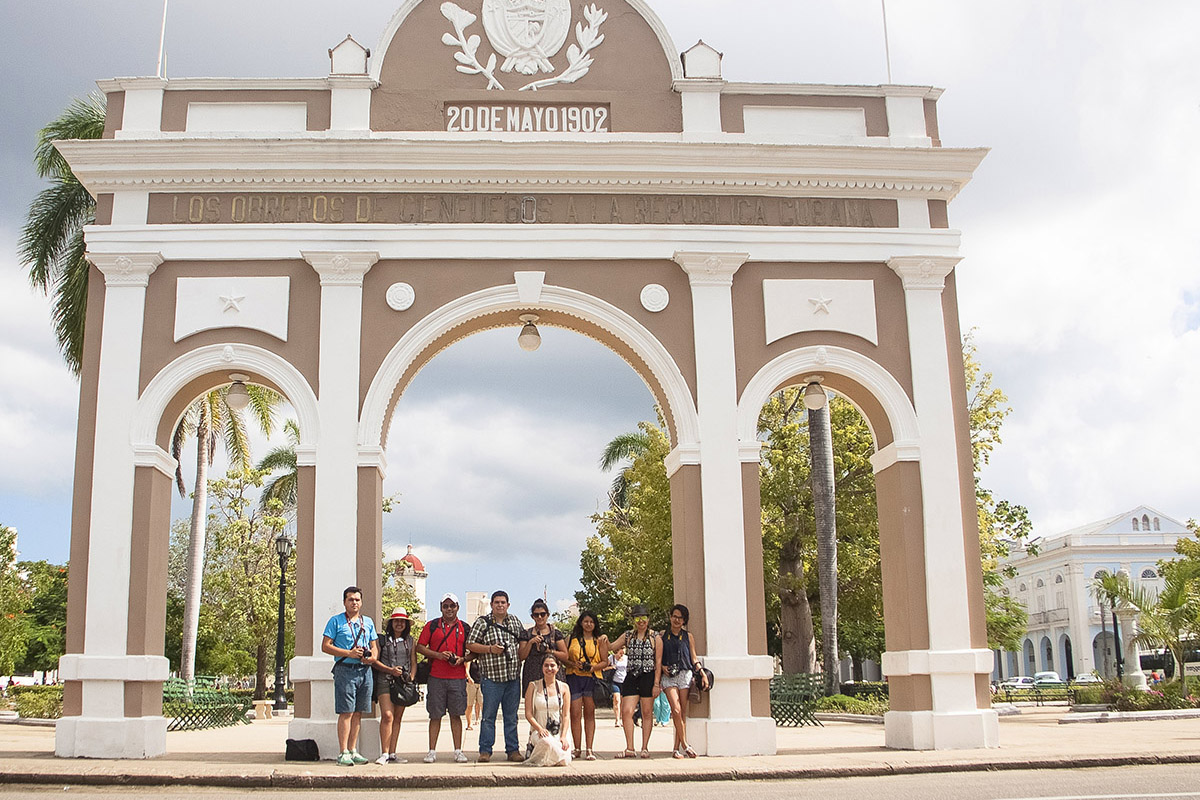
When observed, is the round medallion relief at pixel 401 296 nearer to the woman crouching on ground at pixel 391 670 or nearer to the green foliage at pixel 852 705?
the woman crouching on ground at pixel 391 670

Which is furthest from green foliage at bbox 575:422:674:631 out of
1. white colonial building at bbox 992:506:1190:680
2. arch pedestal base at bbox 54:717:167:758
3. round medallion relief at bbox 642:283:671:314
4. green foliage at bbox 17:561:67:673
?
white colonial building at bbox 992:506:1190:680

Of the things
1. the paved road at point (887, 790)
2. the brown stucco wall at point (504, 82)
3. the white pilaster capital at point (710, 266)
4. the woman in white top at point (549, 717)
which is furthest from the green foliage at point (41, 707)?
the white pilaster capital at point (710, 266)

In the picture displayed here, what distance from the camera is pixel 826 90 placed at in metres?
13.4

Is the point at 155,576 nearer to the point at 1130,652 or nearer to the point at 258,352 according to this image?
the point at 258,352

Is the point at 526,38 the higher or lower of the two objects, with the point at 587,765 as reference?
higher

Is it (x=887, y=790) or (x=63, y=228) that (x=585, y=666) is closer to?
(x=887, y=790)

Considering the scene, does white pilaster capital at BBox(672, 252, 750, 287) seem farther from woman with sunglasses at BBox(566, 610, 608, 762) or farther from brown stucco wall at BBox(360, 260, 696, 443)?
woman with sunglasses at BBox(566, 610, 608, 762)

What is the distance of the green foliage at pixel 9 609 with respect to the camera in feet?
100

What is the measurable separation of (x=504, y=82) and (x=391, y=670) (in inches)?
265

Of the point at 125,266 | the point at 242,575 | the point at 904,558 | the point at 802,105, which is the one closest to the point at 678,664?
the point at 904,558

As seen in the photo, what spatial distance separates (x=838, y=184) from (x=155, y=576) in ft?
28.2

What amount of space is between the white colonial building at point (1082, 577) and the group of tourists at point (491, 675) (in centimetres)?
4900

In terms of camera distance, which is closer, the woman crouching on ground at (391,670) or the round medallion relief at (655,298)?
the woman crouching on ground at (391,670)

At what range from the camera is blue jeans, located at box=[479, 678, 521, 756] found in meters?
10.7
